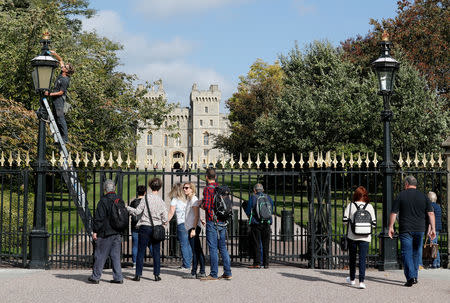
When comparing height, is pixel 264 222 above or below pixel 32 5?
below

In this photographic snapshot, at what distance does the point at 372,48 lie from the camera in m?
28.5

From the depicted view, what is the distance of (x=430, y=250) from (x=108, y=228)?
5552 mm

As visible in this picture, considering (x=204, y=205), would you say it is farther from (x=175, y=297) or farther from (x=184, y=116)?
(x=184, y=116)

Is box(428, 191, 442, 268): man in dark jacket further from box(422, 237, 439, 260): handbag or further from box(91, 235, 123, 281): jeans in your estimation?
box(91, 235, 123, 281): jeans

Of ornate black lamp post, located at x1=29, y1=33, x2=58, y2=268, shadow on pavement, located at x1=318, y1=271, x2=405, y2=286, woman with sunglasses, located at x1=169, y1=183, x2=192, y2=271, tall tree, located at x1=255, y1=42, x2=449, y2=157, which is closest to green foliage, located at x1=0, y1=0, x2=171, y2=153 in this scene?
ornate black lamp post, located at x1=29, y1=33, x2=58, y2=268

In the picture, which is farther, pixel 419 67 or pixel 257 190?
pixel 419 67

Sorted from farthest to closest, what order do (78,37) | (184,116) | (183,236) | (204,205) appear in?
(184,116) → (78,37) → (183,236) → (204,205)

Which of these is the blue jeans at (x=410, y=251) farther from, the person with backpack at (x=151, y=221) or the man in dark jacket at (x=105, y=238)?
the man in dark jacket at (x=105, y=238)

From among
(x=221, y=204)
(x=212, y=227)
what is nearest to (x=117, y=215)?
(x=212, y=227)

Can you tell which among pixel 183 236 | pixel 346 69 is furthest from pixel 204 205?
pixel 346 69

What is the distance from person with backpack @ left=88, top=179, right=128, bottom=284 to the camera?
7.78 m

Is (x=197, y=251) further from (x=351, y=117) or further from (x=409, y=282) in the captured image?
(x=351, y=117)

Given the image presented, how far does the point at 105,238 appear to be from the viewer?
785 cm

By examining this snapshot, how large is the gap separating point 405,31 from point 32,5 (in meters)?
18.6
